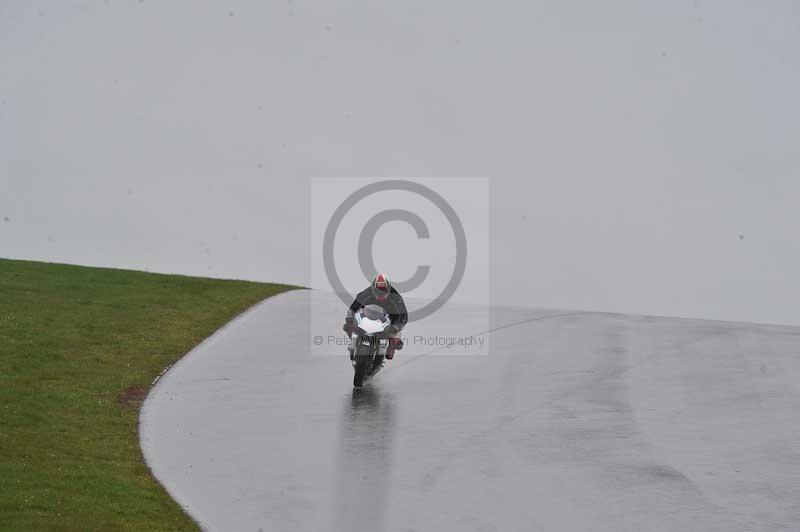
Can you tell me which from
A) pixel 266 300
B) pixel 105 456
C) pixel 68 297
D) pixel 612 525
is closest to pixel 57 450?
pixel 105 456

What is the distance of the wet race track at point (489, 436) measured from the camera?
12516mm

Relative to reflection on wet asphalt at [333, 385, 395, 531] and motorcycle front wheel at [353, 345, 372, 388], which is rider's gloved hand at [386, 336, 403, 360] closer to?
motorcycle front wheel at [353, 345, 372, 388]

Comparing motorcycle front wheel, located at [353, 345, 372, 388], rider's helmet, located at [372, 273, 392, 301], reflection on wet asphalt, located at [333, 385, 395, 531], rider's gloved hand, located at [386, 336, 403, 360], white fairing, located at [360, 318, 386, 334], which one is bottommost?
reflection on wet asphalt, located at [333, 385, 395, 531]

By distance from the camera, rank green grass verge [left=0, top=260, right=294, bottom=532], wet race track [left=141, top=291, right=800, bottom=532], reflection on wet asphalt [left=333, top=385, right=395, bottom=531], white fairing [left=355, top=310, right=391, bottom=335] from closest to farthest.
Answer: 1. green grass verge [left=0, top=260, right=294, bottom=532]
2. reflection on wet asphalt [left=333, top=385, right=395, bottom=531]
3. wet race track [left=141, top=291, right=800, bottom=532]
4. white fairing [left=355, top=310, right=391, bottom=335]

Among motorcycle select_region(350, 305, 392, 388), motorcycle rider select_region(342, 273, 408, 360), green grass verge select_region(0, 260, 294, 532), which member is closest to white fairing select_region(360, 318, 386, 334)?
motorcycle select_region(350, 305, 392, 388)

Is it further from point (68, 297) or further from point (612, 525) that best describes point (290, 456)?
point (68, 297)

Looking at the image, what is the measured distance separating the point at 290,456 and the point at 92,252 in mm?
28237

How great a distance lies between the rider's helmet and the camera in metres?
19.0

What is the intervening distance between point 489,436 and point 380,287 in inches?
163

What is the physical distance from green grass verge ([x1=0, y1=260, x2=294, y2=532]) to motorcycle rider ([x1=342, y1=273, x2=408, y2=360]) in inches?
164

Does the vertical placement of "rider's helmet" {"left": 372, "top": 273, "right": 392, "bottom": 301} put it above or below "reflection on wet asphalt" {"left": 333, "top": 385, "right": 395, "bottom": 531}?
above

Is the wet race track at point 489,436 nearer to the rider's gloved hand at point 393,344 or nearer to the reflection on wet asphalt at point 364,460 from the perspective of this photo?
the reflection on wet asphalt at point 364,460

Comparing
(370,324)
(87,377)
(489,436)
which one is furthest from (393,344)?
(87,377)

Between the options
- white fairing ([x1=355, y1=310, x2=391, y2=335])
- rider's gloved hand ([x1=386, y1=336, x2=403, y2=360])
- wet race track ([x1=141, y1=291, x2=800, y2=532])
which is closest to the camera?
wet race track ([x1=141, y1=291, x2=800, y2=532])
